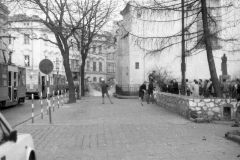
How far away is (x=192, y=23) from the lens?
1533 centimetres

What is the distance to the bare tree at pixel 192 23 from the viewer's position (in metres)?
14.2

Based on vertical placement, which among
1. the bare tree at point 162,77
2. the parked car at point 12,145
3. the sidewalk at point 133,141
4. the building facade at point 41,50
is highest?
the building facade at point 41,50

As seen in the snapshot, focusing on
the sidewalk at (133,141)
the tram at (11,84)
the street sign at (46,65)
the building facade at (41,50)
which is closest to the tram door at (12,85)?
the tram at (11,84)

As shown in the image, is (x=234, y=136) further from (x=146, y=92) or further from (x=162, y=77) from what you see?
(x=162, y=77)

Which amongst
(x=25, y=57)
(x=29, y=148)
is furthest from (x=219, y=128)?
(x=25, y=57)

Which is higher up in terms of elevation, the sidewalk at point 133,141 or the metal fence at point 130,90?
the metal fence at point 130,90

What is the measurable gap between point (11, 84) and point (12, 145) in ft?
68.6

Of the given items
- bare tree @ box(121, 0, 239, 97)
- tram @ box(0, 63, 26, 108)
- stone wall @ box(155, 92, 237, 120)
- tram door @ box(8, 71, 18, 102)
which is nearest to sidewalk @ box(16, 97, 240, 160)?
stone wall @ box(155, 92, 237, 120)

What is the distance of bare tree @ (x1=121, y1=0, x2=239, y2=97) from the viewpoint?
14.2 meters

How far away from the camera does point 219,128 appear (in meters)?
11.8

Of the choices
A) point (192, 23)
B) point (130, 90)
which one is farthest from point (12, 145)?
point (130, 90)

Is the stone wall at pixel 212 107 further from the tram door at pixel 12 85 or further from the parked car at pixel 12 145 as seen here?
the tram door at pixel 12 85

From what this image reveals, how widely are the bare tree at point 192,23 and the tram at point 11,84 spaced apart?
33.0ft

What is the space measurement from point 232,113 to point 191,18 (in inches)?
178
